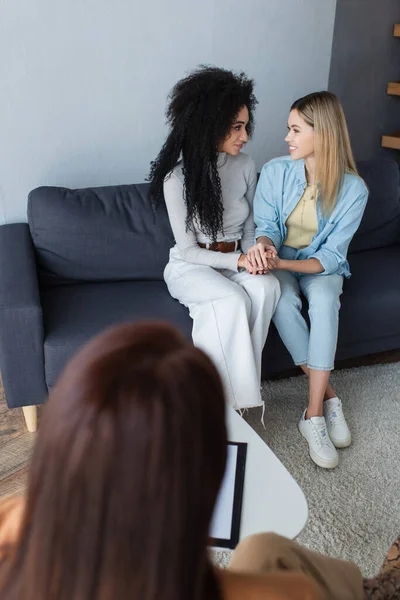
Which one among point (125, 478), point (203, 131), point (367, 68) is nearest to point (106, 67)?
point (203, 131)

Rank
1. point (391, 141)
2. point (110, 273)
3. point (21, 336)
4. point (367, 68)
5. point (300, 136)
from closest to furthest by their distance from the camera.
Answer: point (21, 336)
point (300, 136)
point (110, 273)
point (367, 68)
point (391, 141)

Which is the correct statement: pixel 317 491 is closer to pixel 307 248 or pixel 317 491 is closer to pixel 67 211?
pixel 307 248

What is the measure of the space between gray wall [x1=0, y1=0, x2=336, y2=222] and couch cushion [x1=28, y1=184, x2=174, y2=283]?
0.64ft

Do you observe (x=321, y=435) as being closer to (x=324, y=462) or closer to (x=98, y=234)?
(x=324, y=462)

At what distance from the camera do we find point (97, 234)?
7.47 feet

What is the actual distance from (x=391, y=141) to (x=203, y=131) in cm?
173

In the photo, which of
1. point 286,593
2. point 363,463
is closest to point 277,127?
point 363,463

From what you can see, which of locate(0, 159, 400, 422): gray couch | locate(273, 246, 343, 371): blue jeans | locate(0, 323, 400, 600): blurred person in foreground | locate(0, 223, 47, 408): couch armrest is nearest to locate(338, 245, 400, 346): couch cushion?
locate(0, 159, 400, 422): gray couch

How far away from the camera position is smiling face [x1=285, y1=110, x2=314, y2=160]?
2080 millimetres

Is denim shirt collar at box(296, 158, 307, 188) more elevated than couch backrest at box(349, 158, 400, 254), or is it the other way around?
denim shirt collar at box(296, 158, 307, 188)

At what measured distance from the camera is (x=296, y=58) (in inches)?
109

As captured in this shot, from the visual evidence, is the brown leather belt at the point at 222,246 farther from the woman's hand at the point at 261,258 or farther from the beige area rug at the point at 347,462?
the beige area rug at the point at 347,462

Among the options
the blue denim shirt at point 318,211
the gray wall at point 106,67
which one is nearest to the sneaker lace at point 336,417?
the blue denim shirt at point 318,211

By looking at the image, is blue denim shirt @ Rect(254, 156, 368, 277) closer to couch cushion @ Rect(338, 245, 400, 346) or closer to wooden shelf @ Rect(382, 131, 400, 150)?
couch cushion @ Rect(338, 245, 400, 346)
